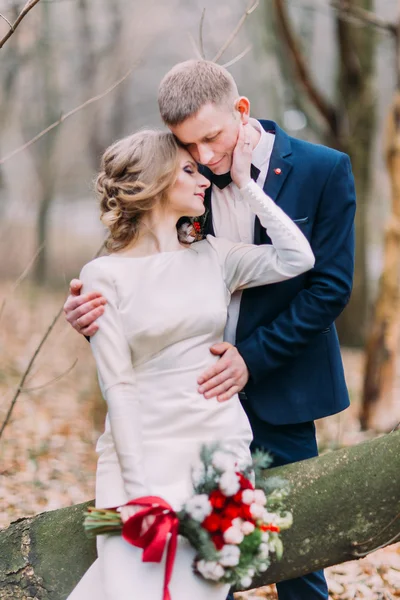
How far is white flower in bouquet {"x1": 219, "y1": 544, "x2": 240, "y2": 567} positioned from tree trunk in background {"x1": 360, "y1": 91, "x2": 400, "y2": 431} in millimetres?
4422

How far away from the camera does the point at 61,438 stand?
6.27 metres

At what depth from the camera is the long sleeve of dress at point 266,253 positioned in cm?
248

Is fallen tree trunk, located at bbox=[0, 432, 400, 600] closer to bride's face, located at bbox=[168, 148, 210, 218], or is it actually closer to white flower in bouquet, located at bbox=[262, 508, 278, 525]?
white flower in bouquet, located at bbox=[262, 508, 278, 525]

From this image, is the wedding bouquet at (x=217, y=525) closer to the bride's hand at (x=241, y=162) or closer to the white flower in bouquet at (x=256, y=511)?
the white flower in bouquet at (x=256, y=511)

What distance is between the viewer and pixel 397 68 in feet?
19.7

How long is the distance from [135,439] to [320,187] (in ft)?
3.66

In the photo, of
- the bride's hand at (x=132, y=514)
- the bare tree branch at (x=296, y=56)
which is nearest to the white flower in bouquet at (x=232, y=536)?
the bride's hand at (x=132, y=514)

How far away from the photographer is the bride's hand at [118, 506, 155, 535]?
7.04 ft

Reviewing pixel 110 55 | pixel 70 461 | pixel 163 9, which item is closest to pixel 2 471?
pixel 70 461

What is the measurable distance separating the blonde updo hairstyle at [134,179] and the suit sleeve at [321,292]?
0.57 metres

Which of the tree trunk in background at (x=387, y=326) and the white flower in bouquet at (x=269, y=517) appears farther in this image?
the tree trunk in background at (x=387, y=326)

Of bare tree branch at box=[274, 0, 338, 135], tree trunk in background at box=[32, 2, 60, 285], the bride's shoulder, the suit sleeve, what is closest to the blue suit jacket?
the suit sleeve

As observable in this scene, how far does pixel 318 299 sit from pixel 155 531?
3.21 ft

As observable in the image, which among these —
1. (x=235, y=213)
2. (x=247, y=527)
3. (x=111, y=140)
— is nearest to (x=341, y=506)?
(x=247, y=527)
